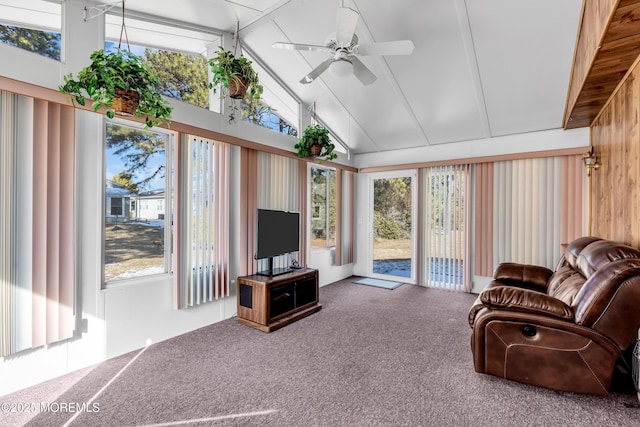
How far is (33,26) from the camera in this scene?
7.49 feet

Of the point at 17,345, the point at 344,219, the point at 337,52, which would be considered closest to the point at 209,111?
the point at 337,52

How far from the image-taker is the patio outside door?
5414mm

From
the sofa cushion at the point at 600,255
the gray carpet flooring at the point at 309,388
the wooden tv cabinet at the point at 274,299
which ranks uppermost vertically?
the sofa cushion at the point at 600,255

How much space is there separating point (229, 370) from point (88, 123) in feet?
7.53

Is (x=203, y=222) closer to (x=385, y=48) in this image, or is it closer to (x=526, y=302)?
(x=385, y=48)

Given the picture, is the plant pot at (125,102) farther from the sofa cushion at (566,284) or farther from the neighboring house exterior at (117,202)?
the sofa cushion at (566,284)

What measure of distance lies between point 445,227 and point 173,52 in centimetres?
443

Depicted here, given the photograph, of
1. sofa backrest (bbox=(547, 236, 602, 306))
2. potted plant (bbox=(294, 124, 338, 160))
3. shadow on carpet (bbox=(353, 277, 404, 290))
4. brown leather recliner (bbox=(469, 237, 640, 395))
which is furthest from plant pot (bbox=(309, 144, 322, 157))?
sofa backrest (bbox=(547, 236, 602, 306))

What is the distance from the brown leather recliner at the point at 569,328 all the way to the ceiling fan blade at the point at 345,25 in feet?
7.13

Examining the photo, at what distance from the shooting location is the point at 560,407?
76.0 inches

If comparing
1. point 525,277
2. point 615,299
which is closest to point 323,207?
point 525,277

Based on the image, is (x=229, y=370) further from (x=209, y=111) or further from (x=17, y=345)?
(x=209, y=111)

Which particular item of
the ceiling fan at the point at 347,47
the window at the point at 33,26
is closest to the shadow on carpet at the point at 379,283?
the ceiling fan at the point at 347,47

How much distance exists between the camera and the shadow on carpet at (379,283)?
16.6 feet
